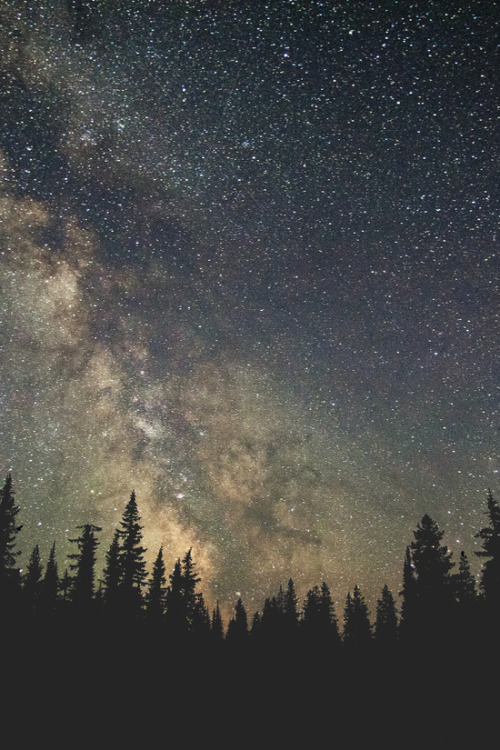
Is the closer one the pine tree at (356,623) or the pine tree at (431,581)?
the pine tree at (431,581)

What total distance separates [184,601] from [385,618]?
2083 centimetres

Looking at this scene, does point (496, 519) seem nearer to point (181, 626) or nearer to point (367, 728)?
point (367, 728)

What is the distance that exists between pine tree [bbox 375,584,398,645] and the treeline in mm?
157

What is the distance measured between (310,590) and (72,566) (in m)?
26.7

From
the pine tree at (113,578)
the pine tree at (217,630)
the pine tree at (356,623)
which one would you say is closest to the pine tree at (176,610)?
the pine tree at (113,578)

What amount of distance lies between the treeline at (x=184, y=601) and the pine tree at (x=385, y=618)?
0.16 m

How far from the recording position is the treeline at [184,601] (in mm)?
24234

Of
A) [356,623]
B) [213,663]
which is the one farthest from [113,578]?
[356,623]

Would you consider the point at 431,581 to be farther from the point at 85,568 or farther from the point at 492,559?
the point at 85,568

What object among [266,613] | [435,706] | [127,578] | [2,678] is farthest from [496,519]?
[266,613]

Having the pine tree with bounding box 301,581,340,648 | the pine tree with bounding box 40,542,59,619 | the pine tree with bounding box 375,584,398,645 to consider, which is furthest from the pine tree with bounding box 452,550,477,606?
the pine tree with bounding box 40,542,59,619

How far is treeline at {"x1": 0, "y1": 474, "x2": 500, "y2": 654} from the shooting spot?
24234 mm

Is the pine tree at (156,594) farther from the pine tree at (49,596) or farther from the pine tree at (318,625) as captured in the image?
the pine tree at (318,625)

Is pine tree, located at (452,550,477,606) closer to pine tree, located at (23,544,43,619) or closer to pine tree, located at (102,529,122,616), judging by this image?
pine tree, located at (102,529,122,616)
